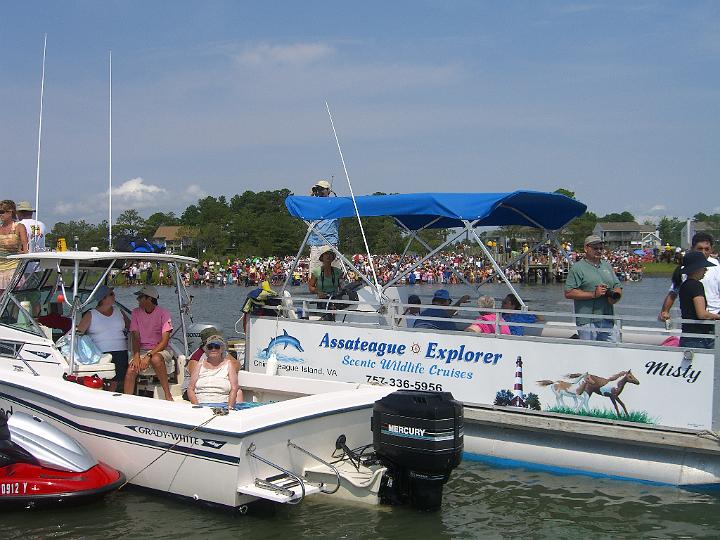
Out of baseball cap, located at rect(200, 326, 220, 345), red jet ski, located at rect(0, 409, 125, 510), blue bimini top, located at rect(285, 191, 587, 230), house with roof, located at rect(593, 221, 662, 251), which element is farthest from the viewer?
house with roof, located at rect(593, 221, 662, 251)

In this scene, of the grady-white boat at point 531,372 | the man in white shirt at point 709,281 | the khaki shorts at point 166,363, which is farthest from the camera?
the khaki shorts at point 166,363

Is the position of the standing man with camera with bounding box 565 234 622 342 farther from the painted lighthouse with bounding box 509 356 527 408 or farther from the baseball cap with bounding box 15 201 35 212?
the baseball cap with bounding box 15 201 35 212

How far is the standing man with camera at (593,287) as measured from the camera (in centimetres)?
874

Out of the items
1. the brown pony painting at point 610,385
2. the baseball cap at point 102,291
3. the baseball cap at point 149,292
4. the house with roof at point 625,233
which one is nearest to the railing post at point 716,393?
the brown pony painting at point 610,385

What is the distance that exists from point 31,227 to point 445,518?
711cm

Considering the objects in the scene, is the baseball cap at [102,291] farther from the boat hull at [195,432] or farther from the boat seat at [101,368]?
the boat hull at [195,432]

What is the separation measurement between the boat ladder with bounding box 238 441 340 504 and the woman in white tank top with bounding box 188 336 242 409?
1438 millimetres

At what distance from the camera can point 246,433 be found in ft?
22.0

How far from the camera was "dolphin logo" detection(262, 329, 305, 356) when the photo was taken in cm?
1006

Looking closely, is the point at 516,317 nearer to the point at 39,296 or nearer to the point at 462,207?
the point at 462,207

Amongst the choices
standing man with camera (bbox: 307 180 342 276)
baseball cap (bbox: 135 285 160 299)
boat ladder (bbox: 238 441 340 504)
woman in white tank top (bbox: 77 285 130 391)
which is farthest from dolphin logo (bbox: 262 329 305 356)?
boat ladder (bbox: 238 441 340 504)

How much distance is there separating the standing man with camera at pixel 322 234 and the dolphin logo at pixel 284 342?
1306mm

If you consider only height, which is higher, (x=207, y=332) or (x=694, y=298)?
(x=694, y=298)

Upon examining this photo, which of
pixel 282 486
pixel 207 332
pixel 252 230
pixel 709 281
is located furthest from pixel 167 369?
pixel 252 230
